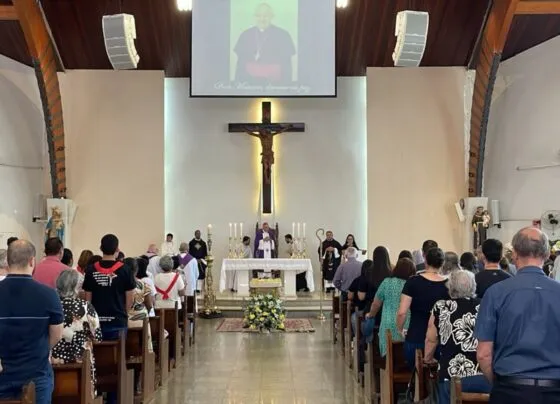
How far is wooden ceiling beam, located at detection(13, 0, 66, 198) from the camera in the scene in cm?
1148

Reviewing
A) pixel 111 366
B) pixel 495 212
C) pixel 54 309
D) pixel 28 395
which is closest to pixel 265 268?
pixel 495 212

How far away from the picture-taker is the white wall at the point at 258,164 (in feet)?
48.0

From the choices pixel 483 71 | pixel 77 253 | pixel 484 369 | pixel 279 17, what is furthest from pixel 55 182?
pixel 484 369

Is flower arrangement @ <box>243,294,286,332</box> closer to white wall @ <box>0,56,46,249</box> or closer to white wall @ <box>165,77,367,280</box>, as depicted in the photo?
white wall @ <box>165,77,367,280</box>

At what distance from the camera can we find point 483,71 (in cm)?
1232

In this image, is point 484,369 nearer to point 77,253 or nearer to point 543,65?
point 543,65

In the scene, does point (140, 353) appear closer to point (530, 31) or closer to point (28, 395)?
point (28, 395)

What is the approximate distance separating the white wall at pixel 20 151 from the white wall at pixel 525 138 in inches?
350

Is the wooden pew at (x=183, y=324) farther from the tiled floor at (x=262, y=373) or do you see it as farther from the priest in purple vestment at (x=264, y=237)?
the priest in purple vestment at (x=264, y=237)

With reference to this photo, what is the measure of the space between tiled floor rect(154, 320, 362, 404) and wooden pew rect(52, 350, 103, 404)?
7.21 feet

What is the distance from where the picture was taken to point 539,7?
36.2 feet

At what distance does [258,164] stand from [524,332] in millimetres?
12118

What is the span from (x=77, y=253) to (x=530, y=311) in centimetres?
1252

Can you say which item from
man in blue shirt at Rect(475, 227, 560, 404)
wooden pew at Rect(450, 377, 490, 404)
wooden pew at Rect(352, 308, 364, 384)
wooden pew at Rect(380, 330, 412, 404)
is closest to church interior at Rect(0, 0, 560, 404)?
wooden pew at Rect(352, 308, 364, 384)
